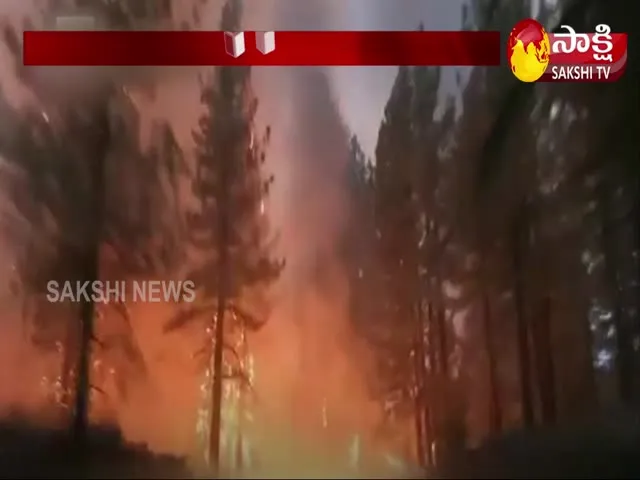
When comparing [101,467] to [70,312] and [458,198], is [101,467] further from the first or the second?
[458,198]

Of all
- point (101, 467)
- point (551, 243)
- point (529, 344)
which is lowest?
point (101, 467)

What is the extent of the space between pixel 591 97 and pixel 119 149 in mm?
521

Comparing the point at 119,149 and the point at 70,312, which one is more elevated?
the point at 119,149

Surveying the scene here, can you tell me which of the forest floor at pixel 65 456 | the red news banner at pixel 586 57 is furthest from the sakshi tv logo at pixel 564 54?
the forest floor at pixel 65 456

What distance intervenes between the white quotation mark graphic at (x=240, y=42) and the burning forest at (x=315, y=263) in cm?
1

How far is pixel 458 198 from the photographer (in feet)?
2.74

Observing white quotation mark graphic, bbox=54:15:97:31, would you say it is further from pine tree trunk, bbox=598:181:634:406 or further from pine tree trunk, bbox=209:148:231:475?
pine tree trunk, bbox=598:181:634:406

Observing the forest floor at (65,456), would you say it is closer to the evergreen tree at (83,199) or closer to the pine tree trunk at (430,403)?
the evergreen tree at (83,199)

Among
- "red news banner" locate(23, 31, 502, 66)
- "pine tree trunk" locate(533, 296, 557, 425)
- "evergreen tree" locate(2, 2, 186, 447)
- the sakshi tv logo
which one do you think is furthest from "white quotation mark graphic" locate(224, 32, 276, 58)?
"pine tree trunk" locate(533, 296, 557, 425)

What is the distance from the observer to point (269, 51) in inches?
32.8

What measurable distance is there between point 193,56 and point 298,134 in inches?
5.5

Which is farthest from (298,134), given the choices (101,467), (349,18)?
(101,467)

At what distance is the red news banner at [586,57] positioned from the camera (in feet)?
2.79

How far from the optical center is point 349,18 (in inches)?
33.0
